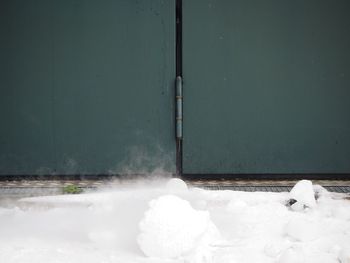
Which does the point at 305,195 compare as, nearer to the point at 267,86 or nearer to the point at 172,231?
the point at 267,86

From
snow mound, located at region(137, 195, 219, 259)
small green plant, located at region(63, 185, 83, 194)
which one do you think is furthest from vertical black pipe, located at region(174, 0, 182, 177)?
snow mound, located at region(137, 195, 219, 259)

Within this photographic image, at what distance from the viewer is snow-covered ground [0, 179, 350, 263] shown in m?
3.62

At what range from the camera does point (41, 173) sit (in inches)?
212

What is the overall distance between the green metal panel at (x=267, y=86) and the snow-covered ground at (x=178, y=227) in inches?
20.9

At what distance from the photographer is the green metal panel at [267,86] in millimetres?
5262

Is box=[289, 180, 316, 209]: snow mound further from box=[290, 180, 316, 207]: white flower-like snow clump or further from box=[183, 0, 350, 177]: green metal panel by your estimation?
box=[183, 0, 350, 177]: green metal panel

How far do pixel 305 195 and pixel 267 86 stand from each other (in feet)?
3.88

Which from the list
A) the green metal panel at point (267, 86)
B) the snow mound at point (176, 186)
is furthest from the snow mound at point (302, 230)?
the green metal panel at point (267, 86)

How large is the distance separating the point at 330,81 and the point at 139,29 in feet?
5.69

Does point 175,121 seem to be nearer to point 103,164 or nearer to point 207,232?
point 103,164

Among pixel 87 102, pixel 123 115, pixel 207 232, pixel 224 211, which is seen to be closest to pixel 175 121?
pixel 123 115

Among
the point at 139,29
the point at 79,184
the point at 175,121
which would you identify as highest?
the point at 139,29

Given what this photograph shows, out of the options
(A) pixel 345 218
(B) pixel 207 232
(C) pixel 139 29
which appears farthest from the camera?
(C) pixel 139 29

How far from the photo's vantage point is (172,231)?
11.9ft
